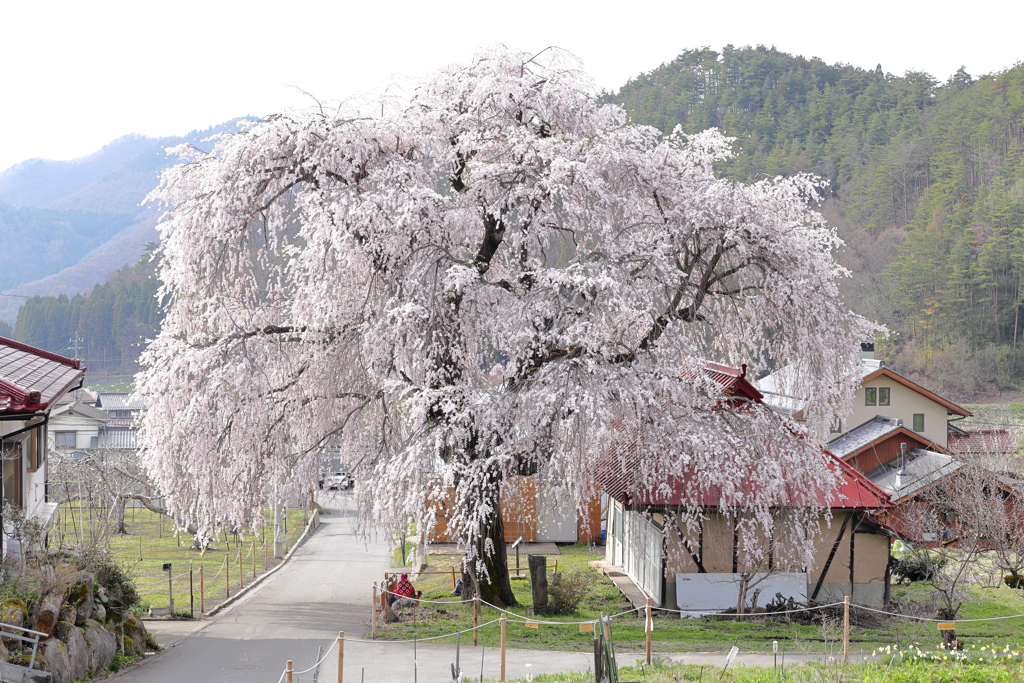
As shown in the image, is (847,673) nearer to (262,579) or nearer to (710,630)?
(710,630)

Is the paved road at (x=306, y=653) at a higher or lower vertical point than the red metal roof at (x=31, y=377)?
lower

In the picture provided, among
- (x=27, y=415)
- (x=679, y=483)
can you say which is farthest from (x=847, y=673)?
(x=27, y=415)

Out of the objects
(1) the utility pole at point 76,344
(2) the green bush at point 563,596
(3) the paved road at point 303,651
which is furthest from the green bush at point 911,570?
(1) the utility pole at point 76,344

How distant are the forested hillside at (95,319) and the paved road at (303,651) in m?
83.5

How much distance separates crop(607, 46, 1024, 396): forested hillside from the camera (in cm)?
7200

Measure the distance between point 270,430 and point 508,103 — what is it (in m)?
7.78

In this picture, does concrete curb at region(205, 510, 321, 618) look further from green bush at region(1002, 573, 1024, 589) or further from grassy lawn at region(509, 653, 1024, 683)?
green bush at region(1002, 573, 1024, 589)

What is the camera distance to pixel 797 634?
651 inches

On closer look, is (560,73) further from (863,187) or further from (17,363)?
(863,187)

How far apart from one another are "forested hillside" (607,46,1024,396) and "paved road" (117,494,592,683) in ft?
127

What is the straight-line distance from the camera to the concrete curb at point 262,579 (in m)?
20.7

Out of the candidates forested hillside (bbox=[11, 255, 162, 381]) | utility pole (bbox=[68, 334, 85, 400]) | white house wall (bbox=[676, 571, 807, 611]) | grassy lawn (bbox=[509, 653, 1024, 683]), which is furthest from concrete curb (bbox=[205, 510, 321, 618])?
utility pole (bbox=[68, 334, 85, 400])

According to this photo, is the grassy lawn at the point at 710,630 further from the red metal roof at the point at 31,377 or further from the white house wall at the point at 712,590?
the red metal roof at the point at 31,377

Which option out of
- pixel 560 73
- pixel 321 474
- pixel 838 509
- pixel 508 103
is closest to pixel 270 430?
pixel 321 474
